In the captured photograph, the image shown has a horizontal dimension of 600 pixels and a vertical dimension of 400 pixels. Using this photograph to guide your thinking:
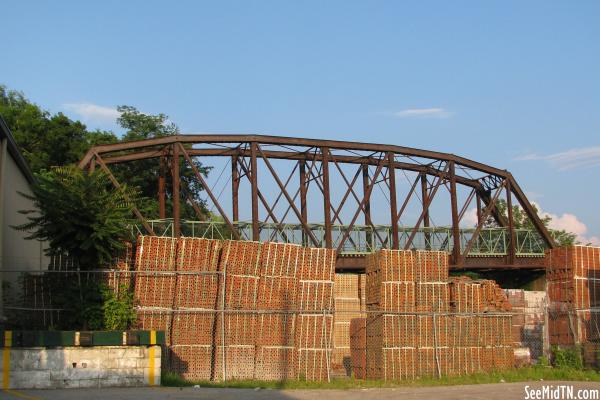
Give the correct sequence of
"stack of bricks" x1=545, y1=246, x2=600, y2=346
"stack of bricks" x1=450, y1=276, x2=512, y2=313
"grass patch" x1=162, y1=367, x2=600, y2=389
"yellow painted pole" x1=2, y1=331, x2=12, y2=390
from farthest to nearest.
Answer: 1. "stack of bricks" x1=545, y1=246, x2=600, y2=346
2. "stack of bricks" x1=450, y1=276, x2=512, y2=313
3. "grass patch" x1=162, y1=367, x2=600, y2=389
4. "yellow painted pole" x1=2, y1=331, x2=12, y2=390

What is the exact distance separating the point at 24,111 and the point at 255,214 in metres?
22.9

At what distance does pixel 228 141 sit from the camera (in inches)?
1484

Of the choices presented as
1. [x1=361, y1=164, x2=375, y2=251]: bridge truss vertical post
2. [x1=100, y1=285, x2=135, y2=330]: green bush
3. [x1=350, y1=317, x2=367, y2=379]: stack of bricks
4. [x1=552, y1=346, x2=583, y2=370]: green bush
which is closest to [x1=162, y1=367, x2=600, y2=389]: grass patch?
[x1=552, y1=346, x2=583, y2=370]: green bush

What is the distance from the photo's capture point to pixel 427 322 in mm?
21656

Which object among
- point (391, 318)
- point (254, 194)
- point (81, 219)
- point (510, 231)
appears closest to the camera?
point (81, 219)

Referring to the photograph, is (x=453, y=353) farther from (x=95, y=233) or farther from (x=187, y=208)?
(x=187, y=208)

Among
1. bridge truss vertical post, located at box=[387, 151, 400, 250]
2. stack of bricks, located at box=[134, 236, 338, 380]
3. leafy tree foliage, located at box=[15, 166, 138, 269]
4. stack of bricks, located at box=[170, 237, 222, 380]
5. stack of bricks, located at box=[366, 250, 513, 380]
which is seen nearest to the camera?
leafy tree foliage, located at box=[15, 166, 138, 269]

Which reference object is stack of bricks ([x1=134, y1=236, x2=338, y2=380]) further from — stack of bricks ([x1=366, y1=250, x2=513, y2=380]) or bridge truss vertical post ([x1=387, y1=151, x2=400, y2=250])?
bridge truss vertical post ([x1=387, y1=151, x2=400, y2=250])

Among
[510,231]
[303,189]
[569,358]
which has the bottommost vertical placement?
[569,358]

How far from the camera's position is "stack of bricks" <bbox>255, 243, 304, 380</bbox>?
20.7 m

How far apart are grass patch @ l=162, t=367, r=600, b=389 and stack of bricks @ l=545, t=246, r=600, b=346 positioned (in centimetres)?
195

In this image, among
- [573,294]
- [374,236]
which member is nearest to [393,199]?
[374,236]

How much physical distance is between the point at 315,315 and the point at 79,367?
Result: 291 inches

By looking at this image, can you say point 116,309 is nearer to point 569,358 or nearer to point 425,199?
point 569,358
